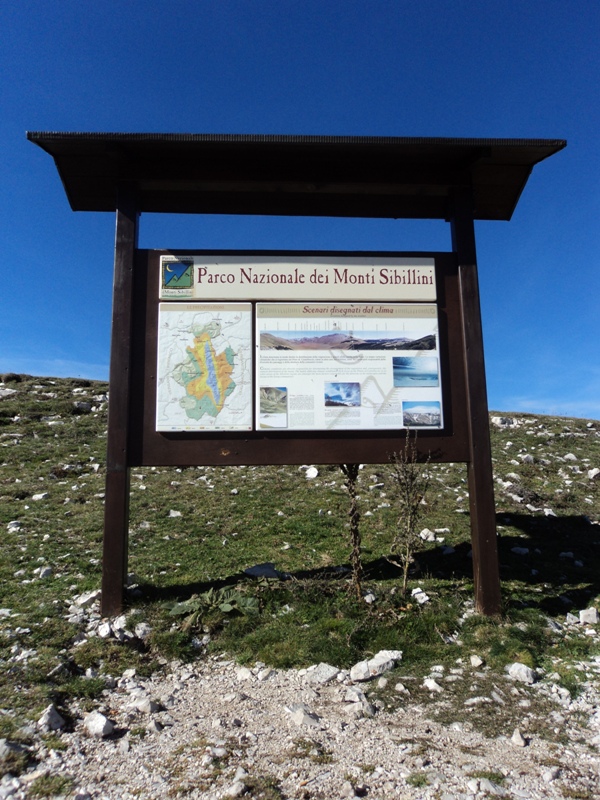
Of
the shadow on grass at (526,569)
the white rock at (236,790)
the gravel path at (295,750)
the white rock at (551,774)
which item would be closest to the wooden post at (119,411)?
the shadow on grass at (526,569)

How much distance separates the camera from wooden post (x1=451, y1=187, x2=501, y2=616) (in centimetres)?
612

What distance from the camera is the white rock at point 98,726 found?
3.62 meters

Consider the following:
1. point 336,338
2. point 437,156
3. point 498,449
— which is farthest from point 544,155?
point 498,449

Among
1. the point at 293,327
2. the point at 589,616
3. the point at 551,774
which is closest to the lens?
the point at 551,774

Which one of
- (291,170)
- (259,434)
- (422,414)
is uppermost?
(291,170)

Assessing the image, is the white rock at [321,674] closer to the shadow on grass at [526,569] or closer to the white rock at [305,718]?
the white rock at [305,718]

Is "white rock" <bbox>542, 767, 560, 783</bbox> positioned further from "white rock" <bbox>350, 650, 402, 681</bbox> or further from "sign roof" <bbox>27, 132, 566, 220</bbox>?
"sign roof" <bbox>27, 132, 566, 220</bbox>

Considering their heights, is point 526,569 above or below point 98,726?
above

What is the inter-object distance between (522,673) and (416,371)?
3.32 m

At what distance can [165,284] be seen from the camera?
6590 mm

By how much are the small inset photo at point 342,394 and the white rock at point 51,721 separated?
12.9 feet

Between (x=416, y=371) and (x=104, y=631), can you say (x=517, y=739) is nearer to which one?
(x=104, y=631)

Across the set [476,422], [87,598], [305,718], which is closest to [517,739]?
[305,718]

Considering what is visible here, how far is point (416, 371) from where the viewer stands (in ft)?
21.7
